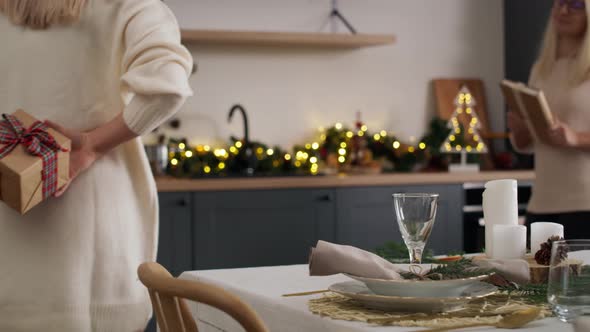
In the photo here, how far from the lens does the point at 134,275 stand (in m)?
1.85

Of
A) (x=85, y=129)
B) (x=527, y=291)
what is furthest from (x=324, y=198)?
(x=527, y=291)

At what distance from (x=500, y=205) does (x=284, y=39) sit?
2.96 metres

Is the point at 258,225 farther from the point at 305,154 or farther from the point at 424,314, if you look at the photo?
the point at 424,314

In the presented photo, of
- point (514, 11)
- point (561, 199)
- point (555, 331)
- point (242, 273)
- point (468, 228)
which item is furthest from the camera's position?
point (514, 11)

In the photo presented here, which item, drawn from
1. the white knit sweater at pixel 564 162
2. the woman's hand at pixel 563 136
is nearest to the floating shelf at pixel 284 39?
the white knit sweater at pixel 564 162

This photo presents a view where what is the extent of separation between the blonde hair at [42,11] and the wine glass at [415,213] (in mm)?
843

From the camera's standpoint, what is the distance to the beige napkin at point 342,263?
1.25 meters

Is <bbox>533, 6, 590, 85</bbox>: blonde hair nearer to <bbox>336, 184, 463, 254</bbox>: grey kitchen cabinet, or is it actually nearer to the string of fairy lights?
<bbox>336, 184, 463, 254</bbox>: grey kitchen cabinet

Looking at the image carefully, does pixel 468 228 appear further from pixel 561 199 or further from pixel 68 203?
pixel 68 203

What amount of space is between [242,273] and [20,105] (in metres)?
0.60

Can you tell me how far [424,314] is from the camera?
122 cm

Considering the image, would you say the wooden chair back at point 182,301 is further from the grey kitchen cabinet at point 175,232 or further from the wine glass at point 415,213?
the grey kitchen cabinet at point 175,232

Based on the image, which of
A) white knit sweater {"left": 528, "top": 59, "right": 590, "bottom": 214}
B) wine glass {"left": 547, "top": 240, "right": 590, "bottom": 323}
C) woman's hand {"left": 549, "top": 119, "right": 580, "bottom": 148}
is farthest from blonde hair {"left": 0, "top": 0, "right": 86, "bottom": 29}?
white knit sweater {"left": 528, "top": 59, "right": 590, "bottom": 214}

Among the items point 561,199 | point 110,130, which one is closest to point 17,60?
point 110,130
